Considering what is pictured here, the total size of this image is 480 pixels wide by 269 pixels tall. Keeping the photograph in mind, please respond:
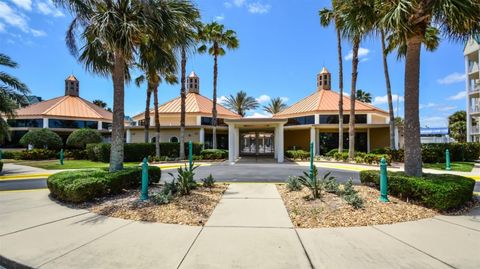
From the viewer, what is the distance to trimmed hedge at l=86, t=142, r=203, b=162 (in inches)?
883

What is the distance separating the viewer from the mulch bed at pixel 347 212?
546cm

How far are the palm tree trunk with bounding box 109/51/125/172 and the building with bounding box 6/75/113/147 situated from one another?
2734 centimetres

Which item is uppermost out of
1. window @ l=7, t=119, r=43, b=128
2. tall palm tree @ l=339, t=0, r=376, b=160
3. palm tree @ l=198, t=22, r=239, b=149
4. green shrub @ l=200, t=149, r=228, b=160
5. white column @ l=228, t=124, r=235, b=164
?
palm tree @ l=198, t=22, r=239, b=149

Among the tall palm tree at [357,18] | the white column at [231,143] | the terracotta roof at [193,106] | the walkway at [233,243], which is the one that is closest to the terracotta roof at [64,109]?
the terracotta roof at [193,106]

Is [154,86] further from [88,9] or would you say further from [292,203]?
[292,203]

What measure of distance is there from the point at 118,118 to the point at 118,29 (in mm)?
2930

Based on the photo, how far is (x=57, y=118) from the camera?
32188 millimetres

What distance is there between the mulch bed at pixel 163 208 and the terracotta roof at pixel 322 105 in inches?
881

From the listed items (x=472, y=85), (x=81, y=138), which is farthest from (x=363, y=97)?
(x=81, y=138)

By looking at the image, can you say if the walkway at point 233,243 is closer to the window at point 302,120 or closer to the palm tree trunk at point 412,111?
the palm tree trunk at point 412,111

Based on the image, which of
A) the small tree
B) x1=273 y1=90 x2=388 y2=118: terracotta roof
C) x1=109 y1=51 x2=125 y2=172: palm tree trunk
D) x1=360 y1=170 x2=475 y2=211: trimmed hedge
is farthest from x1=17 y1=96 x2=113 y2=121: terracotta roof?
x1=360 y1=170 x2=475 y2=211: trimmed hedge

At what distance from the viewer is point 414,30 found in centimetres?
762

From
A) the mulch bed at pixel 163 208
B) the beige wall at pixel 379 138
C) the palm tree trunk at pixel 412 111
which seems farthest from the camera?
the beige wall at pixel 379 138

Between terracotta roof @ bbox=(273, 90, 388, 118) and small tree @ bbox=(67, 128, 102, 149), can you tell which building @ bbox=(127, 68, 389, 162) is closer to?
terracotta roof @ bbox=(273, 90, 388, 118)
